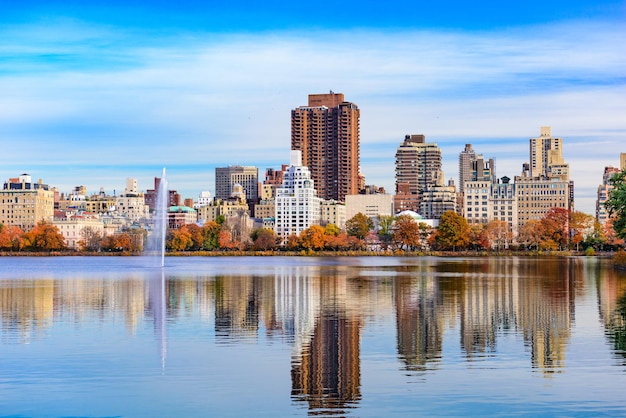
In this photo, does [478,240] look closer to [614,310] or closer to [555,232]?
[555,232]

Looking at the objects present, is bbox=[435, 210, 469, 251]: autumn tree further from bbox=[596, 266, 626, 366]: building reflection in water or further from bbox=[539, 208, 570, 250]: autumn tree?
bbox=[596, 266, 626, 366]: building reflection in water

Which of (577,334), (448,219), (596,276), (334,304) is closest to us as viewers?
(577,334)

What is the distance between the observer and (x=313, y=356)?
29.3 meters

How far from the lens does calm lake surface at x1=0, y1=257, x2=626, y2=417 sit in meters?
22.7

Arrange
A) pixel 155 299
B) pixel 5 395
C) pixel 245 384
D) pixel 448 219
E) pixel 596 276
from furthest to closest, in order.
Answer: pixel 448 219, pixel 596 276, pixel 155 299, pixel 245 384, pixel 5 395

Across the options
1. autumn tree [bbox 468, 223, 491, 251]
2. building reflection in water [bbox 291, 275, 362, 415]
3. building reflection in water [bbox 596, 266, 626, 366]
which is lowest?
building reflection in water [bbox 291, 275, 362, 415]

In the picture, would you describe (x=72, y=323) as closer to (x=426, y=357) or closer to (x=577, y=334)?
(x=426, y=357)

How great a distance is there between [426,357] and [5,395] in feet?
41.0

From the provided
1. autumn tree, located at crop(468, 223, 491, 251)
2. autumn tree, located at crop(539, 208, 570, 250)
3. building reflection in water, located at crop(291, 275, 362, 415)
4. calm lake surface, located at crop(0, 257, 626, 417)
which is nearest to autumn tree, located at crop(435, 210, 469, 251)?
autumn tree, located at crop(468, 223, 491, 251)

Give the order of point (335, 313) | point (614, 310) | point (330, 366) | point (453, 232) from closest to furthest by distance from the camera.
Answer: point (330, 366) < point (335, 313) < point (614, 310) < point (453, 232)

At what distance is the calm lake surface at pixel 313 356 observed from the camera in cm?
2267

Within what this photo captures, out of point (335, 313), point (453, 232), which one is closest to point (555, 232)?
point (453, 232)

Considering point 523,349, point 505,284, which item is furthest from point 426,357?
point 505,284

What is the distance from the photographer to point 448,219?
18612cm
